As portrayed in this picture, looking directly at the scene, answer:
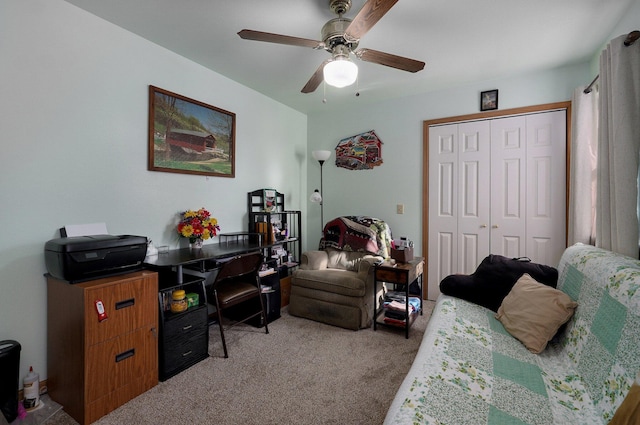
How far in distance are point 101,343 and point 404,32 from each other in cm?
291

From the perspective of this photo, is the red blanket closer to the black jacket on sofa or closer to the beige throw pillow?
the black jacket on sofa

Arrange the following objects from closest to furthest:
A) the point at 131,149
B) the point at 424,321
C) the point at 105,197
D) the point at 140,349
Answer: the point at 140,349, the point at 105,197, the point at 131,149, the point at 424,321

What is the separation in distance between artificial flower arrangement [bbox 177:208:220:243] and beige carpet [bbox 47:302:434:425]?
0.91 metres

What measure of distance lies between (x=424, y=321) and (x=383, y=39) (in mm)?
2602

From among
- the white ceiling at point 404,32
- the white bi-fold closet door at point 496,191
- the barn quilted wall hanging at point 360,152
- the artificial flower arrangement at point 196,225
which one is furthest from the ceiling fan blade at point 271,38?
the white bi-fold closet door at point 496,191

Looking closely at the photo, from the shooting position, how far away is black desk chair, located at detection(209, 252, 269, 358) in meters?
2.33

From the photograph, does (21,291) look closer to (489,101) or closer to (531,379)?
(531,379)

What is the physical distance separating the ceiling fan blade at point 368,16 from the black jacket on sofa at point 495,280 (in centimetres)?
182

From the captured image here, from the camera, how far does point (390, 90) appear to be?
3465 millimetres

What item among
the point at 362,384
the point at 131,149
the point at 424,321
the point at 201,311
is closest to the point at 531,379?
the point at 362,384

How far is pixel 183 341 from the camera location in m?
2.13

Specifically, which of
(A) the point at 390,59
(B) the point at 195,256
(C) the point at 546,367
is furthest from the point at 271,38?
(C) the point at 546,367

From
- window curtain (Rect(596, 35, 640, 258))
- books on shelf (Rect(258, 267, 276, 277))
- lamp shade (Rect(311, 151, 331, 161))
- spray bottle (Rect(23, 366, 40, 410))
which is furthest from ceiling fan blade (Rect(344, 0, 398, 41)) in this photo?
spray bottle (Rect(23, 366, 40, 410))

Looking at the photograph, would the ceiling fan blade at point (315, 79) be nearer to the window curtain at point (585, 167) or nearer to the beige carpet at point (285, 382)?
Result: the beige carpet at point (285, 382)
